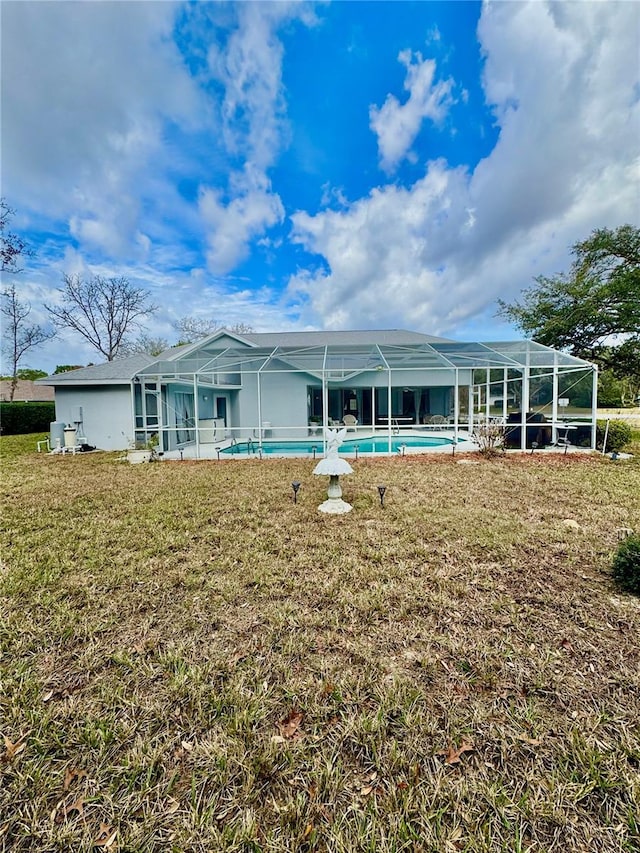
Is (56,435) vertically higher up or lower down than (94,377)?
lower down

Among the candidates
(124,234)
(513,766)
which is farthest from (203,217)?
(513,766)

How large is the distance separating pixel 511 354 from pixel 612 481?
6863 mm

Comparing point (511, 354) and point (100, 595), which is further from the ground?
point (511, 354)

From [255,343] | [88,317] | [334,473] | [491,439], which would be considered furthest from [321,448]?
[88,317]

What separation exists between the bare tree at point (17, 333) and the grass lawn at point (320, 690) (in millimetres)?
30934

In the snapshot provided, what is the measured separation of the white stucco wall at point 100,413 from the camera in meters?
16.4

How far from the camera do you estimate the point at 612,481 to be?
8.62 metres

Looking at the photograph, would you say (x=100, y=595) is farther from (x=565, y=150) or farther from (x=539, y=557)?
(x=565, y=150)

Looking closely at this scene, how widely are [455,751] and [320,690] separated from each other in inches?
38.1

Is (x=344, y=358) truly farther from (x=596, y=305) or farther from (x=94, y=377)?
(x=596, y=305)

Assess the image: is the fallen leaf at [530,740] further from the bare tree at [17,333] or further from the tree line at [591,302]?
the bare tree at [17,333]

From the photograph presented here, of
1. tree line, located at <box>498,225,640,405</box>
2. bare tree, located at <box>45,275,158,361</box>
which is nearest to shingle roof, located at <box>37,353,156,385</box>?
bare tree, located at <box>45,275,158,361</box>

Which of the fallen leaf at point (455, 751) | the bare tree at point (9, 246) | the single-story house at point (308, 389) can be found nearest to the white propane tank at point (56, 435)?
the single-story house at point (308, 389)

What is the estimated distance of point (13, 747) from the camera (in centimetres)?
233
